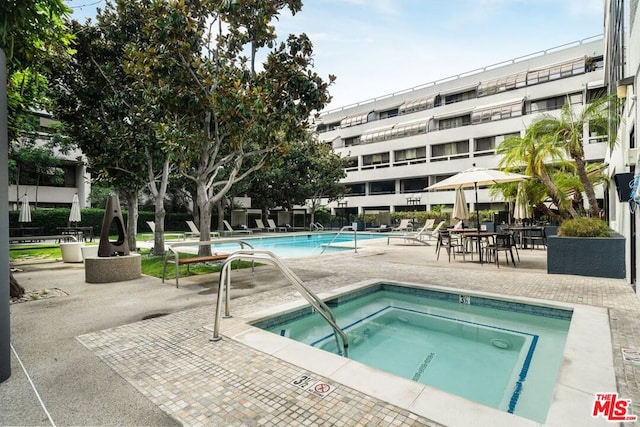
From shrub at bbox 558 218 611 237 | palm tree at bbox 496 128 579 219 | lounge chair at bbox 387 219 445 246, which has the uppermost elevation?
palm tree at bbox 496 128 579 219

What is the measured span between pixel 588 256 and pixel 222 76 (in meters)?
10.2

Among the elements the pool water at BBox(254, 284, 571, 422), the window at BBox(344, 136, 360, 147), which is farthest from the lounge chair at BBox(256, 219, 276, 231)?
the pool water at BBox(254, 284, 571, 422)

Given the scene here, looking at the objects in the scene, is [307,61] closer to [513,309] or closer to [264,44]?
[264,44]

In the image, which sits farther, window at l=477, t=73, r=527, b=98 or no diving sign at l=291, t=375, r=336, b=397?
window at l=477, t=73, r=527, b=98

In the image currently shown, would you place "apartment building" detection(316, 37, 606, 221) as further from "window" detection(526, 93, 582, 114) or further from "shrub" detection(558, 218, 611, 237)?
"shrub" detection(558, 218, 611, 237)

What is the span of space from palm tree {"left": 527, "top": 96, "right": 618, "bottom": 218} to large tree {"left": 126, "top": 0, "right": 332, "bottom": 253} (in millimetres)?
Result: 7139

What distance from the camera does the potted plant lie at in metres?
7.67

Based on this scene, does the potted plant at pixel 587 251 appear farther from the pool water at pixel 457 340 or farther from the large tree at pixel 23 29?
the large tree at pixel 23 29

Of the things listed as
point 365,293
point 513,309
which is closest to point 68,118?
point 365,293

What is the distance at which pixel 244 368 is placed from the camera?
332 cm

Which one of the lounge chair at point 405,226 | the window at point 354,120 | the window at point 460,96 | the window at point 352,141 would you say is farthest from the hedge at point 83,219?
the window at point 460,96

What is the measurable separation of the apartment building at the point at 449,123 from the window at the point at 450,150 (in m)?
0.10

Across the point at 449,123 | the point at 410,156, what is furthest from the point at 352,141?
the point at 449,123

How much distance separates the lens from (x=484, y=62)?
113ft
